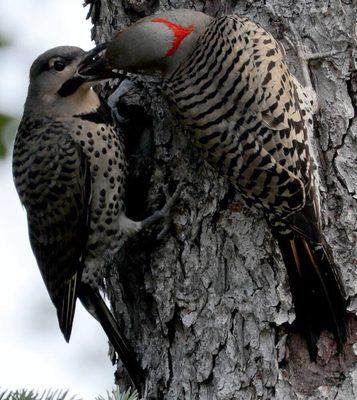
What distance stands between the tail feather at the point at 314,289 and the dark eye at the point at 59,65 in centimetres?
113

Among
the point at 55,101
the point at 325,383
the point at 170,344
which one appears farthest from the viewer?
the point at 55,101

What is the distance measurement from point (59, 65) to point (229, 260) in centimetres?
107

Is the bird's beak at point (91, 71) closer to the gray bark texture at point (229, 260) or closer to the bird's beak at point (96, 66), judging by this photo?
the bird's beak at point (96, 66)

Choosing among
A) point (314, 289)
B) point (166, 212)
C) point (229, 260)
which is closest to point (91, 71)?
point (166, 212)

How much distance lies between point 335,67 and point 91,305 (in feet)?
4.47

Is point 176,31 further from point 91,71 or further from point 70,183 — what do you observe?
point 70,183

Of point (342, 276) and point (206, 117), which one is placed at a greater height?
point (206, 117)

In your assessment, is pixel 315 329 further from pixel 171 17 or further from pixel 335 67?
pixel 171 17

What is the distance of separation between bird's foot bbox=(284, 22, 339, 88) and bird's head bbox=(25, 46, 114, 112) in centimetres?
78

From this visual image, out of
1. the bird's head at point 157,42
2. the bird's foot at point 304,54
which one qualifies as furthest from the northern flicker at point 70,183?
the bird's foot at point 304,54

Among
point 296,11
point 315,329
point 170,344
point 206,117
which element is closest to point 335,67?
point 296,11

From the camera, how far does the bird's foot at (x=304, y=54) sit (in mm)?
2996

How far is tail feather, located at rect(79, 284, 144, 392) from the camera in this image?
3062 mm

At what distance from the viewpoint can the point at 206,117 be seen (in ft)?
9.25
